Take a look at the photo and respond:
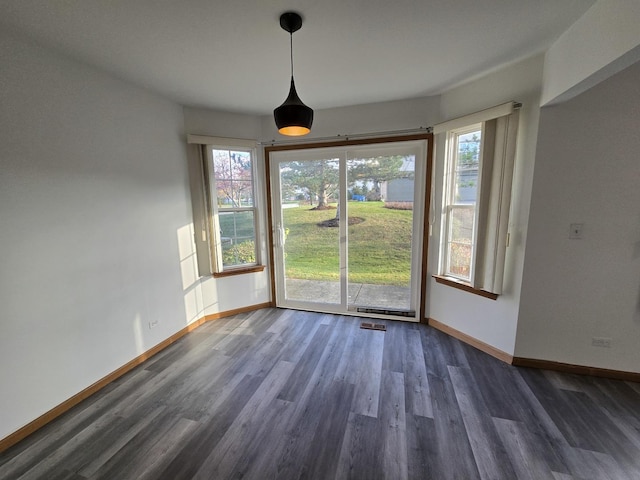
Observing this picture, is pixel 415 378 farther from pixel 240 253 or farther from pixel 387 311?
pixel 240 253

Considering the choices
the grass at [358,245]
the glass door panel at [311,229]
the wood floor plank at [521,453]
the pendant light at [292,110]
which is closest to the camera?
the wood floor plank at [521,453]

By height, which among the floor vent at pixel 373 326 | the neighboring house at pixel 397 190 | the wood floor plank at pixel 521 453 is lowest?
the floor vent at pixel 373 326

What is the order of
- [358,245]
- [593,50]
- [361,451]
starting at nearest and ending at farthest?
[593,50], [361,451], [358,245]

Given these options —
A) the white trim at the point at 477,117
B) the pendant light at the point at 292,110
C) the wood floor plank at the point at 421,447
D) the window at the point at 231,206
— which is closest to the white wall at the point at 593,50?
the white trim at the point at 477,117

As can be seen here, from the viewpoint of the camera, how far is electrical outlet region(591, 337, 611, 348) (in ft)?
7.08

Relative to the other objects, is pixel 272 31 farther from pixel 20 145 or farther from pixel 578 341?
pixel 578 341

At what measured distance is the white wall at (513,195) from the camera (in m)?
2.15

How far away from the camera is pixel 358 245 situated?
334cm

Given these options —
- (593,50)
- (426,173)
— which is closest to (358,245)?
(426,173)

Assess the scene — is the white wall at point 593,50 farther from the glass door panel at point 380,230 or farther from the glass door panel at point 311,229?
the glass door panel at point 311,229

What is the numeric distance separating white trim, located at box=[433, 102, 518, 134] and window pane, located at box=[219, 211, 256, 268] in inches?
94.3

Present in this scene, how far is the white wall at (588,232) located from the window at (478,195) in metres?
0.21

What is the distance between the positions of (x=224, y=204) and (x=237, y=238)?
0.46 meters

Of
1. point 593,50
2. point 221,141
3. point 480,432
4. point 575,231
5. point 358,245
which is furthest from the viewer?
point 358,245
